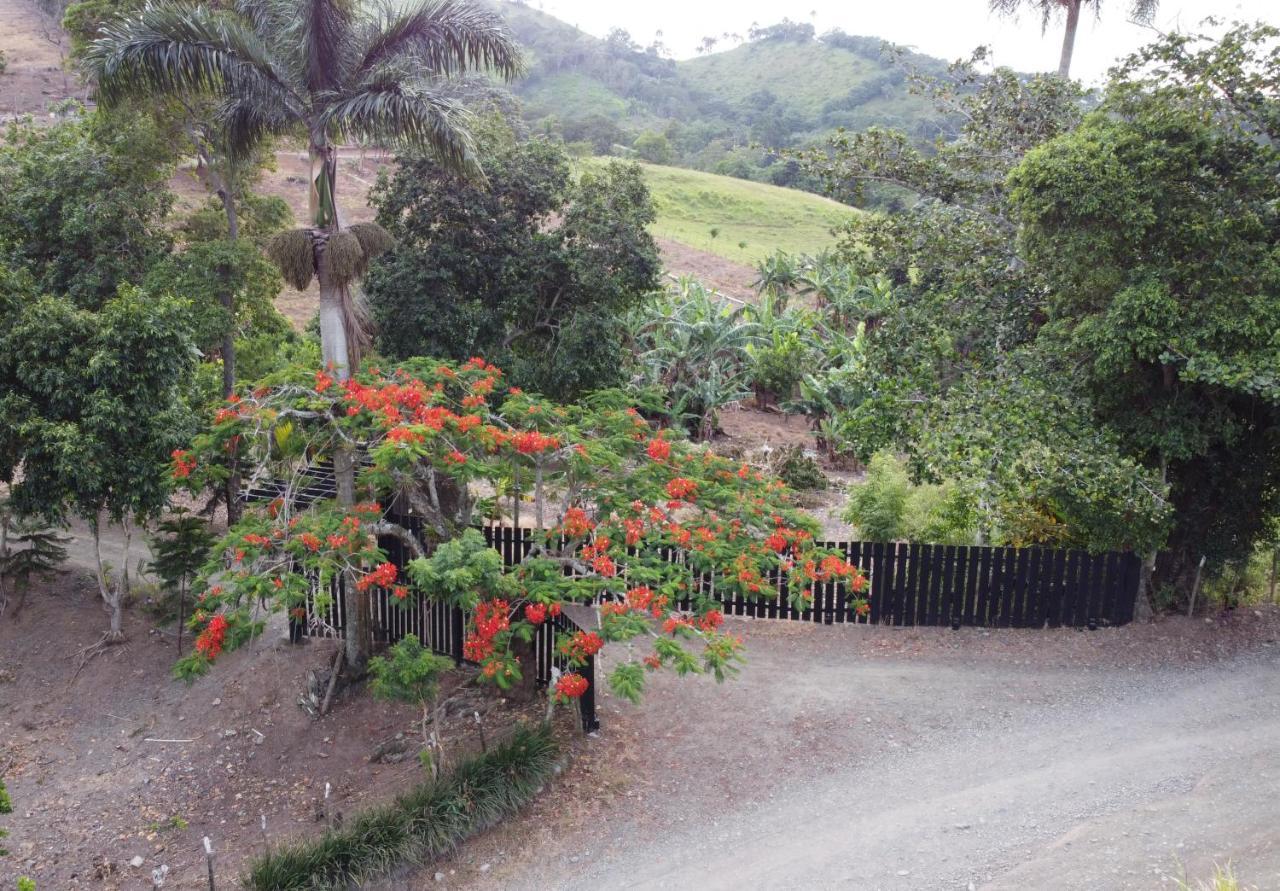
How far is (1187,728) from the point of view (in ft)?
32.3

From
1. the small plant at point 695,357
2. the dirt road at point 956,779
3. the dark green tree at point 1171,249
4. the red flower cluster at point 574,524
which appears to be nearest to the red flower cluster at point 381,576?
the red flower cluster at point 574,524

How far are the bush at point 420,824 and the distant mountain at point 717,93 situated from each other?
2284 inches

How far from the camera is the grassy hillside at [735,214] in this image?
5159cm

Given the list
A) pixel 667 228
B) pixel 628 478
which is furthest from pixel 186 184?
pixel 628 478

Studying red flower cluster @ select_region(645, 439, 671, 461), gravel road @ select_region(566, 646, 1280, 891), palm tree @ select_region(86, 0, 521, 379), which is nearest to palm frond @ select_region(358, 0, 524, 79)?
palm tree @ select_region(86, 0, 521, 379)

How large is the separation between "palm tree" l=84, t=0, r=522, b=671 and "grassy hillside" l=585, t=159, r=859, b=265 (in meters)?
37.2

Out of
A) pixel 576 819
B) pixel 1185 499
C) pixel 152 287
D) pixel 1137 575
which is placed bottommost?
pixel 576 819

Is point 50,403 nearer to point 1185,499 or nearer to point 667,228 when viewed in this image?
point 1185,499

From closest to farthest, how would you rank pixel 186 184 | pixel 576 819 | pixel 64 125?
pixel 576 819 < pixel 64 125 < pixel 186 184

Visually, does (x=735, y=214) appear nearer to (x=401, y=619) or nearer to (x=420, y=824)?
(x=401, y=619)

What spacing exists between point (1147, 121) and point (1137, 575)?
561cm

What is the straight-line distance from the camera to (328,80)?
11.5m

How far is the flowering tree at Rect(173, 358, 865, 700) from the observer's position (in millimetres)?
8148

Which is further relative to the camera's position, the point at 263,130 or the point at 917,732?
the point at 263,130
